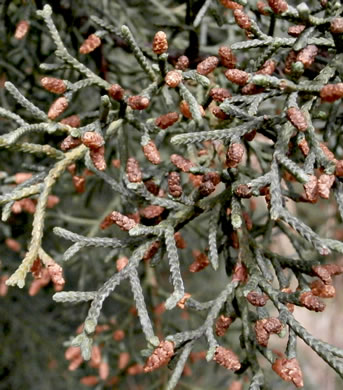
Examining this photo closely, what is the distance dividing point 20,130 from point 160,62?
415 mm

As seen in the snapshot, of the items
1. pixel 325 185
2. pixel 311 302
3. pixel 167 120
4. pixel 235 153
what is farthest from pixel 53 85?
pixel 311 302

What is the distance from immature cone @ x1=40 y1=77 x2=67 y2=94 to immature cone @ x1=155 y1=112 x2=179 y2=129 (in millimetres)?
284

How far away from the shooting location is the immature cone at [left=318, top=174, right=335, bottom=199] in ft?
4.35

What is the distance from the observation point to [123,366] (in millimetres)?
2713

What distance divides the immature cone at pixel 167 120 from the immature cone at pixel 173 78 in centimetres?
13

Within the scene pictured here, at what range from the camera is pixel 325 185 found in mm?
1338

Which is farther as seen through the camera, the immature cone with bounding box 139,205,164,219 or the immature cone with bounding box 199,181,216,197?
the immature cone with bounding box 139,205,164,219

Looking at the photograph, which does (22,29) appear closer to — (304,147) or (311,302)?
(304,147)

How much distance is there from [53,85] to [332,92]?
0.77m

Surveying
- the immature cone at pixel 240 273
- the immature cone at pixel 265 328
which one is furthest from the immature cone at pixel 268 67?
the immature cone at pixel 265 328

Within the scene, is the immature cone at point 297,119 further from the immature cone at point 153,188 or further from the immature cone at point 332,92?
the immature cone at point 153,188

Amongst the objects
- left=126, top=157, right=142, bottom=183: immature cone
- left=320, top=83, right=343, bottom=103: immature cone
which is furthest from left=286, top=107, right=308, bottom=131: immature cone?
left=126, top=157, right=142, bottom=183: immature cone

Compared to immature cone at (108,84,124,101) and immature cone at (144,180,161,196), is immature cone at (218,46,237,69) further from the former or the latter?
immature cone at (144,180,161,196)

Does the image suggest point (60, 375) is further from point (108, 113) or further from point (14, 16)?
point (108, 113)
